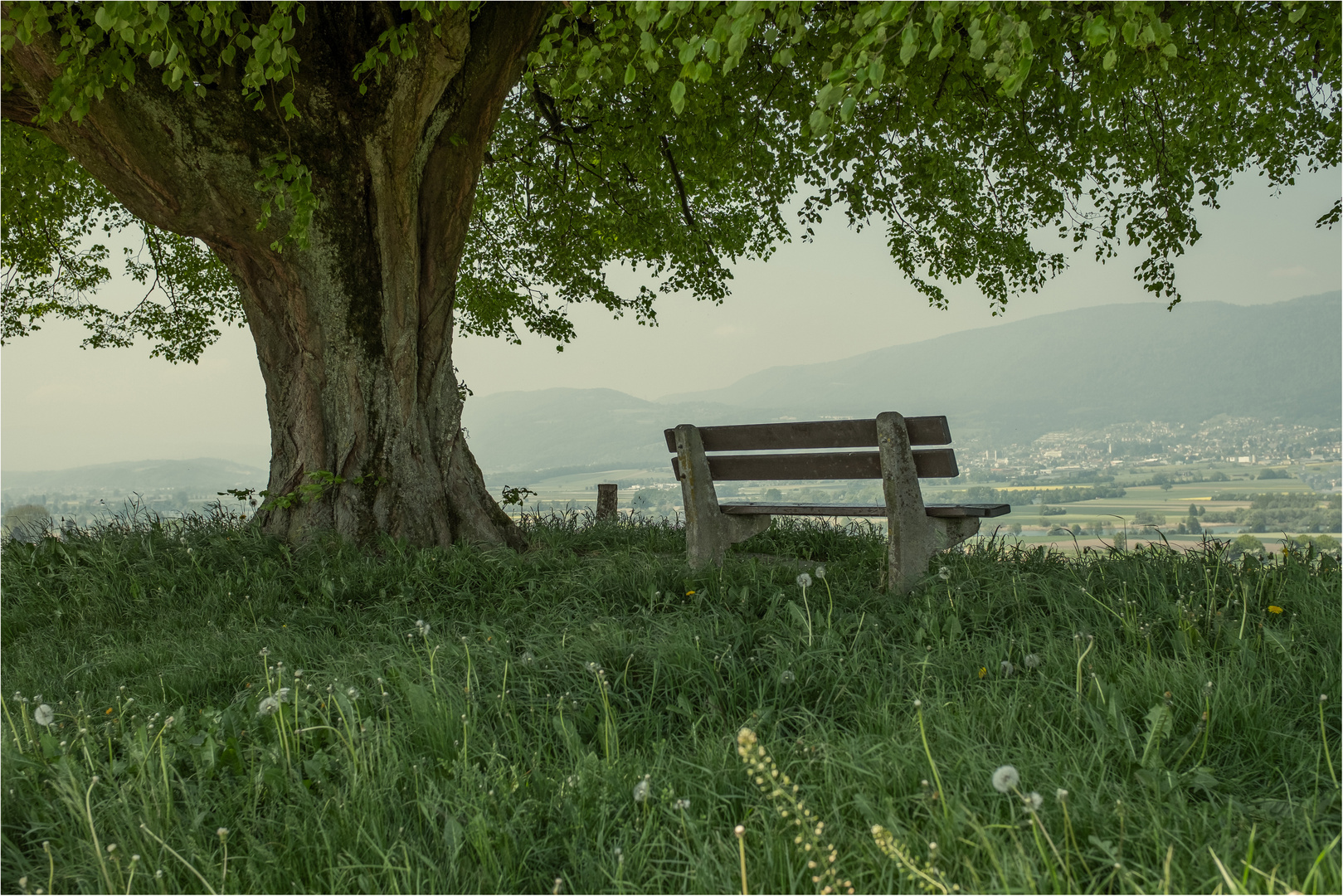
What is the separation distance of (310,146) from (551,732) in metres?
5.59

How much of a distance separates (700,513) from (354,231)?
12.1ft

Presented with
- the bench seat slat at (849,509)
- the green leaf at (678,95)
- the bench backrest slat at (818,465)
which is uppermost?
the green leaf at (678,95)

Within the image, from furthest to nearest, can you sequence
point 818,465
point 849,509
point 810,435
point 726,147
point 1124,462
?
point 1124,462, point 726,147, point 818,465, point 810,435, point 849,509

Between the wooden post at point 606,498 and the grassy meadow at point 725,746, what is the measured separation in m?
6.07

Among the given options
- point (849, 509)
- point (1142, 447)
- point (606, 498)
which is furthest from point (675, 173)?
point (1142, 447)

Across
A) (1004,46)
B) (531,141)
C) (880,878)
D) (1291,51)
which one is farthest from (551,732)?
(1291,51)

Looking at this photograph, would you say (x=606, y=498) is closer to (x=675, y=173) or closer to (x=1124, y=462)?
(x=675, y=173)

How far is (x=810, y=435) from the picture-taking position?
550 cm

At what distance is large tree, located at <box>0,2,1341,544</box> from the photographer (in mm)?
5070

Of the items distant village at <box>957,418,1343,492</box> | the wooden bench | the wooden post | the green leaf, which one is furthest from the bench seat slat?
distant village at <box>957,418,1343,492</box>

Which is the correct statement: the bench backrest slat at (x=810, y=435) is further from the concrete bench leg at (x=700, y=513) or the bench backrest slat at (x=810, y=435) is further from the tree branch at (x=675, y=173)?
the tree branch at (x=675, y=173)

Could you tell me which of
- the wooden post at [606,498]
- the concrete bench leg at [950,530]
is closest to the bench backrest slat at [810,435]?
the concrete bench leg at [950,530]

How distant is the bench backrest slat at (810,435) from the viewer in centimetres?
498

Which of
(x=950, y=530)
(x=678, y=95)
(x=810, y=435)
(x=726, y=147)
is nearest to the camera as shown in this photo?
(x=678, y=95)
